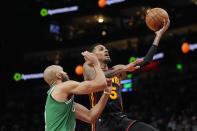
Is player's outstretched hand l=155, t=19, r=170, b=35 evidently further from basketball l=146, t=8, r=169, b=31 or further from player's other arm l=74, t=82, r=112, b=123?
player's other arm l=74, t=82, r=112, b=123

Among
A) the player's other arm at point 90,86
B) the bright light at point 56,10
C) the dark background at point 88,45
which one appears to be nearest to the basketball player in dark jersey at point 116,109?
the player's other arm at point 90,86

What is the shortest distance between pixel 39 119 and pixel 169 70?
921 cm

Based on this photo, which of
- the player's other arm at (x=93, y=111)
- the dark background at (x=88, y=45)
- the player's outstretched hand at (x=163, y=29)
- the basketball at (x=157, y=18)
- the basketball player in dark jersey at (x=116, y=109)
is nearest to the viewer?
the player's other arm at (x=93, y=111)

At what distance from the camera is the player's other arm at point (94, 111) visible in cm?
364

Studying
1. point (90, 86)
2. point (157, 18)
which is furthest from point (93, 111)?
point (157, 18)

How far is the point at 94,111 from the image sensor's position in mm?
3670

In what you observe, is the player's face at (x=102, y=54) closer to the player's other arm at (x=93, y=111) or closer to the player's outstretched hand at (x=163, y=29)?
the player's outstretched hand at (x=163, y=29)

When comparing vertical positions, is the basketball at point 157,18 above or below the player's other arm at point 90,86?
above

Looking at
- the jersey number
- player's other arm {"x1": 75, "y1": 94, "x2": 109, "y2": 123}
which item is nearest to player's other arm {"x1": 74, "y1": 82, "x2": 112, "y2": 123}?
player's other arm {"x1": 75, "y1": 94, "x2": 109, "y2": 123}

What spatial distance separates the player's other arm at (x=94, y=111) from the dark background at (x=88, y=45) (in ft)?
34.9

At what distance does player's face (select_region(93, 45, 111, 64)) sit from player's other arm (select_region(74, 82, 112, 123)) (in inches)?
54.8

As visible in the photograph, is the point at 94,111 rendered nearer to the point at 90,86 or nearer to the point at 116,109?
the point at 90,86

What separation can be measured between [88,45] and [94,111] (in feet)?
53.3

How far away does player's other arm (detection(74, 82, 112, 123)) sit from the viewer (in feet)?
12.0
